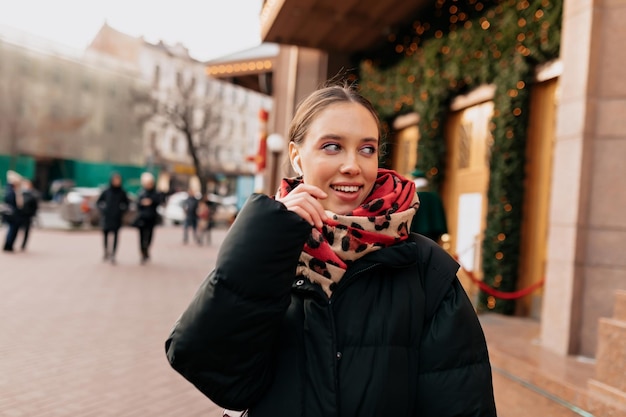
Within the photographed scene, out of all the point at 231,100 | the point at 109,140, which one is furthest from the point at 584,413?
the point at 231,100

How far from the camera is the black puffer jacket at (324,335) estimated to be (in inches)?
56.6

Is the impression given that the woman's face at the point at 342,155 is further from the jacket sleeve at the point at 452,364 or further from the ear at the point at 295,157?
the jacket sleeve at the point at 452,364

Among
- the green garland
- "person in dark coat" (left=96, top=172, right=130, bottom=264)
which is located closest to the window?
"person in dark coat" (left=96, top=172, right=130, bottom=264)

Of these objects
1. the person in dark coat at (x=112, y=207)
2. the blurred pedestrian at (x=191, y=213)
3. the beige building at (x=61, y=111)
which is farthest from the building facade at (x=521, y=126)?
the beige building at (x=61, y=111)

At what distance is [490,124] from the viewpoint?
823cm

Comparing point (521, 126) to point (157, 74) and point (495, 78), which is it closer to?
point (495, 78)

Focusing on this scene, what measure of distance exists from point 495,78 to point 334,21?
13.0 ft

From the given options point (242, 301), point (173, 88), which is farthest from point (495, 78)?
point (173, 88)

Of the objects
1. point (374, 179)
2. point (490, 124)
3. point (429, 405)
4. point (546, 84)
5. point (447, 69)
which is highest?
point (447, 69)

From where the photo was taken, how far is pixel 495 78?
827 cm

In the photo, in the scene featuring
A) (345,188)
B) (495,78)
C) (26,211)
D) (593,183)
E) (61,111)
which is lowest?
(26,211)

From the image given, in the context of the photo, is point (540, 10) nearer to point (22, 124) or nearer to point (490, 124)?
point (490, 124)

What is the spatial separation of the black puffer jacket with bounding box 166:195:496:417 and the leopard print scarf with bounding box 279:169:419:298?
3 centimetres

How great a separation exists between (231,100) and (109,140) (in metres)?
20.1
